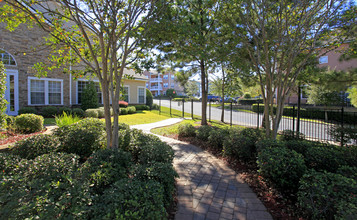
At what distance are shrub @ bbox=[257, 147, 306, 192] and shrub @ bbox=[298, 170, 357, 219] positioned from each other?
0.56 m

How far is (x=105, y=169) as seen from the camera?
2795 mm

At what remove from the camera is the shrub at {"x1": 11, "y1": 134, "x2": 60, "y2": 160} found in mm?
3775

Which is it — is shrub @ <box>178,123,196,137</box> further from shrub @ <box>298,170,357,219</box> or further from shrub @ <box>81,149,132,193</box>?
shrub @ <box>298,170,357,219</box>

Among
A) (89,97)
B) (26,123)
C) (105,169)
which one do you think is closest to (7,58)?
(89,97)

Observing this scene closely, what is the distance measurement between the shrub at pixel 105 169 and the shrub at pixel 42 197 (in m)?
0.26

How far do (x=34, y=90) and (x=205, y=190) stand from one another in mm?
14243

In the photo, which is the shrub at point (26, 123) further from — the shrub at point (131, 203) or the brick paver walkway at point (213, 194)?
the shrub at point (131, 203)

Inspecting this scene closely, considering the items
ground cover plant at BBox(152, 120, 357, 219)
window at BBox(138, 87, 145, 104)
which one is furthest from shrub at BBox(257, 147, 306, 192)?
window at BBox(138, 87, 145, 104)

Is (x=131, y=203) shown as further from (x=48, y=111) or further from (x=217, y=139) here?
(x=48, y=111)

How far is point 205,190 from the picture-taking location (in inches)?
136

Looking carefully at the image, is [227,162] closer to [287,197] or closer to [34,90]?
[287,197]

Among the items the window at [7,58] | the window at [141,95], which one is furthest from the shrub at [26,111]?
the window at [141,95]

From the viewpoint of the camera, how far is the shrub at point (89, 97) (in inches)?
562

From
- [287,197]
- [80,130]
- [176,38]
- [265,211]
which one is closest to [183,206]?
[265,211]
